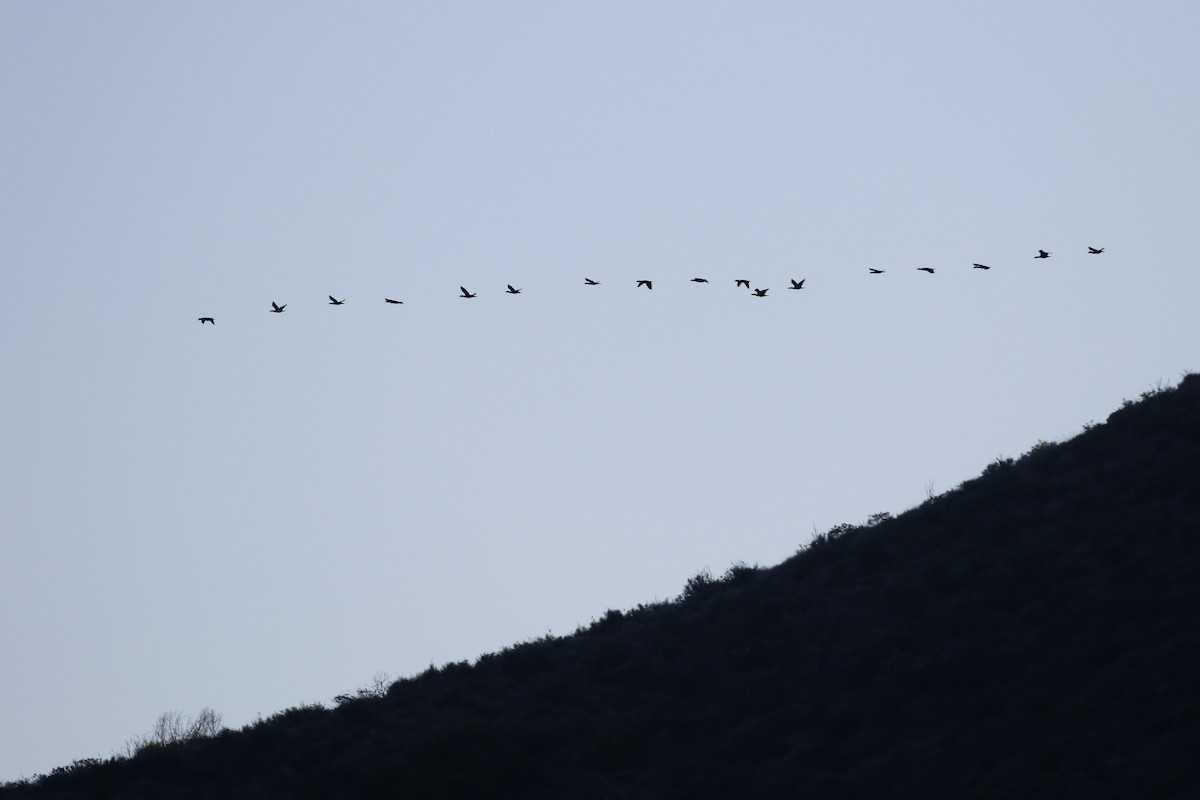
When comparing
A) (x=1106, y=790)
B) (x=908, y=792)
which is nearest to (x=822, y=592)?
(x=908, y=792)

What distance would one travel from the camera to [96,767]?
1352 inches

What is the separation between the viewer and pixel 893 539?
39.3 metres

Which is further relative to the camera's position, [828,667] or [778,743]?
[828,667]

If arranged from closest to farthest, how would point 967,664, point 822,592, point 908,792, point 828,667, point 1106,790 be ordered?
1. point 1106,790
2. point 908,792
3. point 967,664
4. point 828,667
5. point 822,592

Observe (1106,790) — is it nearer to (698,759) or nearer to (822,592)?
(698,759)

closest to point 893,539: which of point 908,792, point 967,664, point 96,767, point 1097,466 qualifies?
point 1097,466

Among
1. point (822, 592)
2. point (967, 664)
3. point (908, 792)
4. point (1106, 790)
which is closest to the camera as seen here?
point (1106, 790)

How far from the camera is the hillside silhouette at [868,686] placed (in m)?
27.2

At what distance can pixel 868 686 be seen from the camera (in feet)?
104

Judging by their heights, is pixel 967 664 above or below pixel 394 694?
below

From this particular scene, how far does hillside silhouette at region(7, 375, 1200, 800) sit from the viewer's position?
89.3ft

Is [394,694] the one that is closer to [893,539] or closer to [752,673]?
[752,673]

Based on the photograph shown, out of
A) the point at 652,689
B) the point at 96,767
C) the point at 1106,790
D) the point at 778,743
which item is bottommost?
the point at 1106,790

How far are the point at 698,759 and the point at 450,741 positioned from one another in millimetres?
5761
